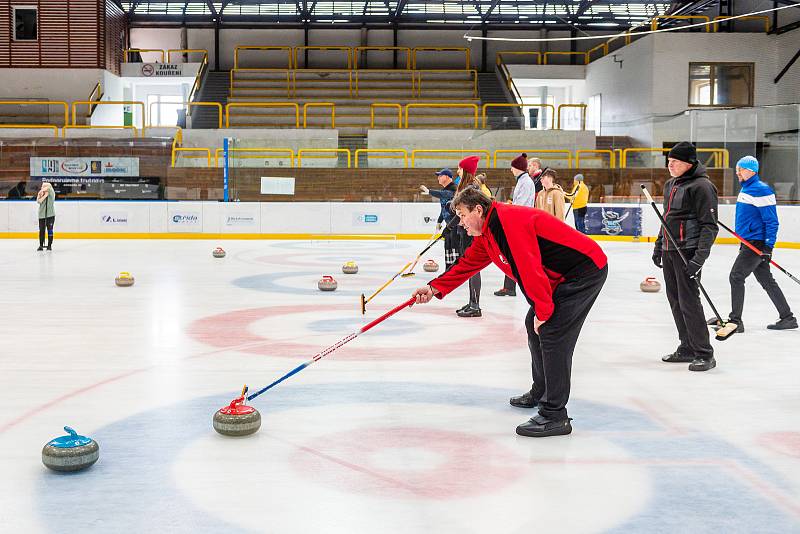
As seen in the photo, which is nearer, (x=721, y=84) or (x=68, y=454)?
(x=68, y=454)

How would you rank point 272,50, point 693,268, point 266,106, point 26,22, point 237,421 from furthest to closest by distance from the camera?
point 272,50 → point 26,22 → point 266,106 → point 693,268 → point 237,421

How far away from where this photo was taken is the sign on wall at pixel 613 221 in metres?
20.9

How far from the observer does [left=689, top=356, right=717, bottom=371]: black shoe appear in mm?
6148

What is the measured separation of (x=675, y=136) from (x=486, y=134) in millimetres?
5234

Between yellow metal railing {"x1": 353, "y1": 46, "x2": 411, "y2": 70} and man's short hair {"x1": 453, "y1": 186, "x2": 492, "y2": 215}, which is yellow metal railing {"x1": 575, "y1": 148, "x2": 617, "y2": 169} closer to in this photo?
yellow metal railing {"x1": 353, "y1": 46, "x2": 411, "y2": 70}

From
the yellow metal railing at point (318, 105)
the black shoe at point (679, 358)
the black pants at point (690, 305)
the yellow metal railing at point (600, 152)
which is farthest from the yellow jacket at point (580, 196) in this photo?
the black pants at point (690, 305)

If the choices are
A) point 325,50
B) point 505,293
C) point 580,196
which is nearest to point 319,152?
point 580,196

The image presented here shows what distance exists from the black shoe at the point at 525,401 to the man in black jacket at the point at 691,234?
1.69 metres

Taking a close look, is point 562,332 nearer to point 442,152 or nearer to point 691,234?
point 691,234

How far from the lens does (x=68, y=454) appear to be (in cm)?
376

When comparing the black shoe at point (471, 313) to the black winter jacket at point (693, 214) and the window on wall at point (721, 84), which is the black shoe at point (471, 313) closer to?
the black winter jacket at point (693, 214)

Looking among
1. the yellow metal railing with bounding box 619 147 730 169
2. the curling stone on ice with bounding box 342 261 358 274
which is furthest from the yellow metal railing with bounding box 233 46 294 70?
the curling stone on ice with bounding box 342 261 358 274

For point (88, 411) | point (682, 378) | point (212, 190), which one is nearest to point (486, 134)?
point (212, 190)

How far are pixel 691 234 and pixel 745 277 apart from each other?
→ 6.04ft
